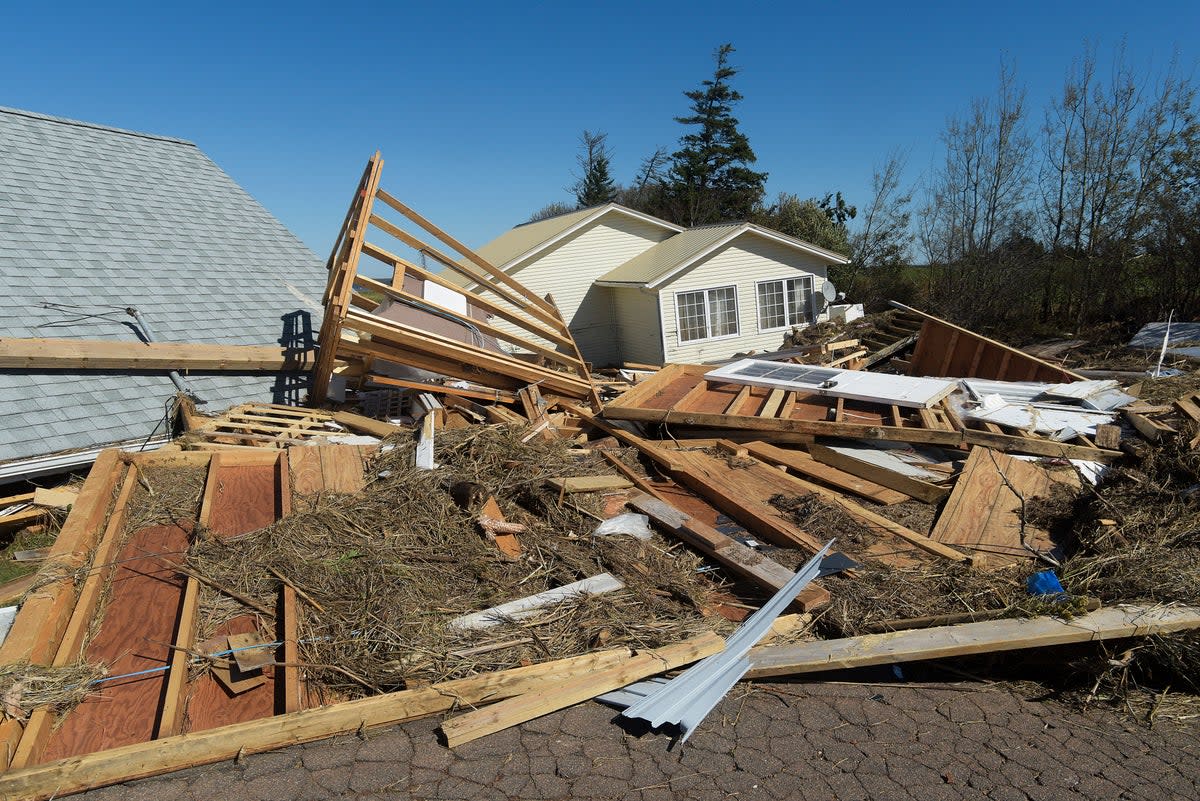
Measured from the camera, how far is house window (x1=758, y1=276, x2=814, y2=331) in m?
20.0

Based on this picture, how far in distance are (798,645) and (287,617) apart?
117 inches

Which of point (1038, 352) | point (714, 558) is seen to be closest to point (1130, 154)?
point (1038, 352)

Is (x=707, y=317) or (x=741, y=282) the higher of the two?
(x=741, y=282)

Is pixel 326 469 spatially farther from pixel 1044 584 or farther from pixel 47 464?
pixel 1044 584

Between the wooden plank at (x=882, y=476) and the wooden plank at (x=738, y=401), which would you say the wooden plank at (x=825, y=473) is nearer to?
the wooden plank at (x=882, y=476)

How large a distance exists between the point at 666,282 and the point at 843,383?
34.1 feet

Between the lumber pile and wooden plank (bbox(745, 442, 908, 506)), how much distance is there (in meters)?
0.04

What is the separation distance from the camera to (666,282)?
59.9 ft

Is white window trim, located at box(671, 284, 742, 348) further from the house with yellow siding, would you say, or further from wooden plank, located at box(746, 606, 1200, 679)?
wooden plank, located at box(746, 606, 1200, 679)

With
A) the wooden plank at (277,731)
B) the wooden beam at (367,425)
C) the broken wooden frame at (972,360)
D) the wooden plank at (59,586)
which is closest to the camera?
the wooden plank at (277,731)

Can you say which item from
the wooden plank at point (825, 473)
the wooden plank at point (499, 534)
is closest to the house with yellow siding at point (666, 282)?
the wooden plank at point (825, 473)

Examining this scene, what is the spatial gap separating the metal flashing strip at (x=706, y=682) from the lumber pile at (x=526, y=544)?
24 millimetres

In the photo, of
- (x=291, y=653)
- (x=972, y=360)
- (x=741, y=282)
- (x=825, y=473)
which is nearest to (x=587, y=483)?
(x=825, y=473)

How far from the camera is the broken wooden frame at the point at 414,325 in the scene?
7840mm
